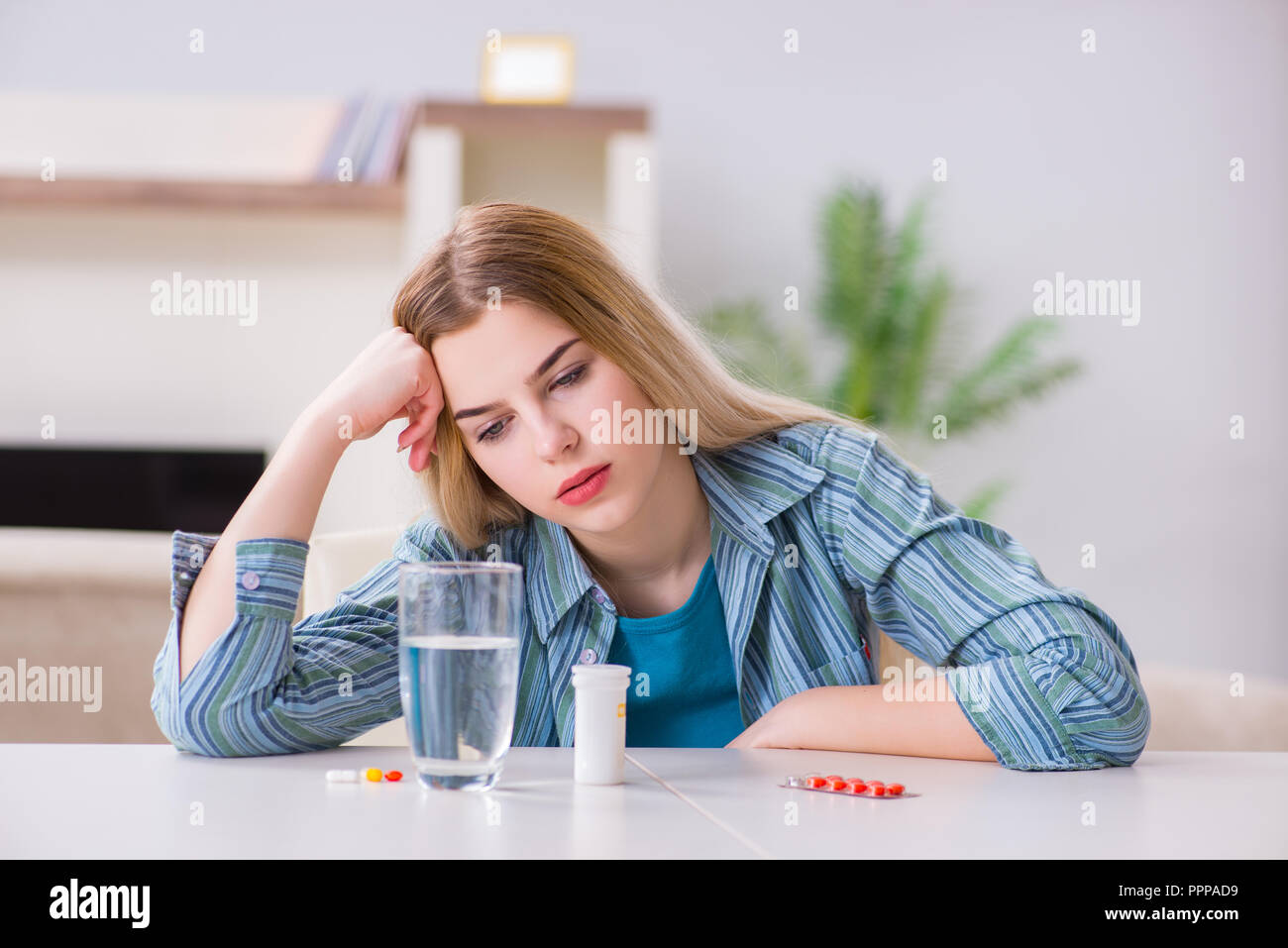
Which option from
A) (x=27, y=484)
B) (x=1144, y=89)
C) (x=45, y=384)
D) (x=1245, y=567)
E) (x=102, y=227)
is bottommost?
(x=1245, y=567)

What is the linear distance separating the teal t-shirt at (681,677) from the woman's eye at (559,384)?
0.96ft

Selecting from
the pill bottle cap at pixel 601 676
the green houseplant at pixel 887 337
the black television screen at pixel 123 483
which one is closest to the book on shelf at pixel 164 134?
the black television screen at pixel 123 483

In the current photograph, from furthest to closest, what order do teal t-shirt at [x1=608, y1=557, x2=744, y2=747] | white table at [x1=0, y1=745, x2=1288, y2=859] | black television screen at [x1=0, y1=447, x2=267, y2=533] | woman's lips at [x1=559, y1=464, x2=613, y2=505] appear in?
black television screen at [x1=0, y1=447, x2=267, y2=533] → teal t-shirt at [x1=608, y1=557, x2=744, y2=747] → woman's lips at [x1=559, y1=464, x2=613, y2=505] → white table at [x1=0, y1=745, x2=1288, y2=859]

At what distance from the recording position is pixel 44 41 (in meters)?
3.98

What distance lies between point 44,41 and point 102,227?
679 millimetres

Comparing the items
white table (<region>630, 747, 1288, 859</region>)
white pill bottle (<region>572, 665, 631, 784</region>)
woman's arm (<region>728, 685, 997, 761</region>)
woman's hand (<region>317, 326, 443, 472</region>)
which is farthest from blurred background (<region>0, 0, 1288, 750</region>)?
white pill bottle (<region>572, 665, 631, 784</region>)

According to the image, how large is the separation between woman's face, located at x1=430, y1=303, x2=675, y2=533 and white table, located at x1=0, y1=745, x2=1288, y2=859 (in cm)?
30

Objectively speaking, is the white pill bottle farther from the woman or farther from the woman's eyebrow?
the woman's eyebrow

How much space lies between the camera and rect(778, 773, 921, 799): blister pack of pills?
0.88 metres

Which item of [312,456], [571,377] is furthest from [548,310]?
[312,456]
